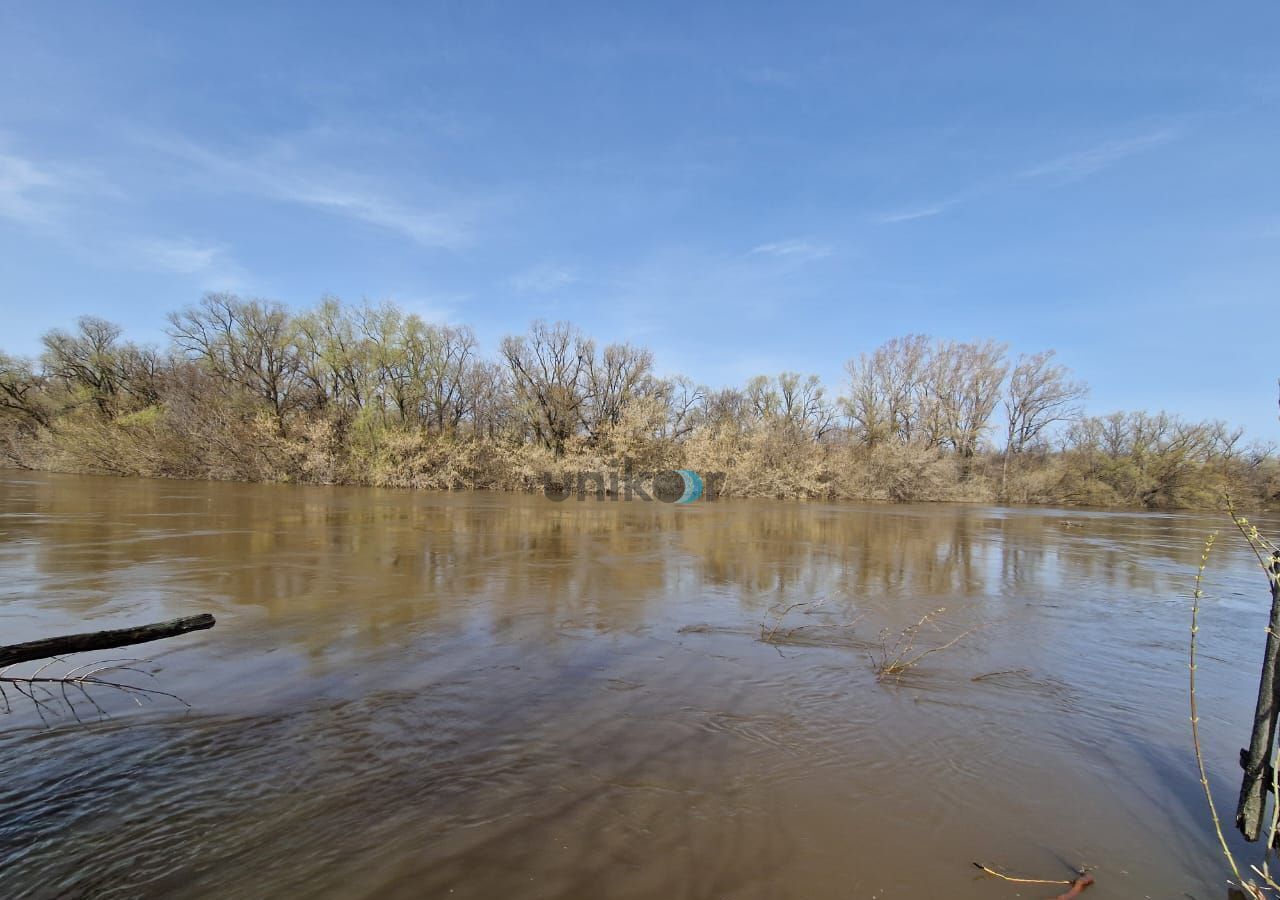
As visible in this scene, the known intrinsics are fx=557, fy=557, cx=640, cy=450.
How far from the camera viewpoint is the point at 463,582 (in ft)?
26.3

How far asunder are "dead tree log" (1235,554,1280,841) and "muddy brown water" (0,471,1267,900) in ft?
1.08

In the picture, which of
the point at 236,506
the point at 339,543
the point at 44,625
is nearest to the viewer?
the point at 44,625

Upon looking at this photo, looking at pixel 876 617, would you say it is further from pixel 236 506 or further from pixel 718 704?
pixel 236 506

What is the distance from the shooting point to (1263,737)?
2.54 m

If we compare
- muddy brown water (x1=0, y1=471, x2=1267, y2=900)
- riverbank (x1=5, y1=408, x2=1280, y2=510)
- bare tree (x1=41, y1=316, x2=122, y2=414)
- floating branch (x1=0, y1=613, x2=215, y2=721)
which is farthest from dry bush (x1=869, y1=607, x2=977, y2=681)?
bare tree (x1=41, y1=316, x2=122, y2=414)

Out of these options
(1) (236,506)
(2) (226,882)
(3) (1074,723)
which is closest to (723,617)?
(3) (1074,723)

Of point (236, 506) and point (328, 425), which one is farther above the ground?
point (328, 425)

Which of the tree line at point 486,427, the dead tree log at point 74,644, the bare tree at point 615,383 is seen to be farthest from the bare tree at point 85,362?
the dead tree log at point 74,644

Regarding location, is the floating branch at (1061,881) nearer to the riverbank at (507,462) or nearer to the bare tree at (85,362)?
the riverbank at (507,462)

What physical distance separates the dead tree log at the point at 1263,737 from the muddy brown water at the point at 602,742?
0.33 metres

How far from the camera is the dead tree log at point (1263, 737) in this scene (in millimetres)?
2455

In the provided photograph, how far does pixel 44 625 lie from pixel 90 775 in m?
3.51

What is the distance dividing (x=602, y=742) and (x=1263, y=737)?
3.30m

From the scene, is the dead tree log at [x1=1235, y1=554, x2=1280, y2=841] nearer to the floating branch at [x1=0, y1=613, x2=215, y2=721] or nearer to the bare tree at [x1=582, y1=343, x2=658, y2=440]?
the floating branch at [x1=0, y1=613, x2=215, y2=721]
